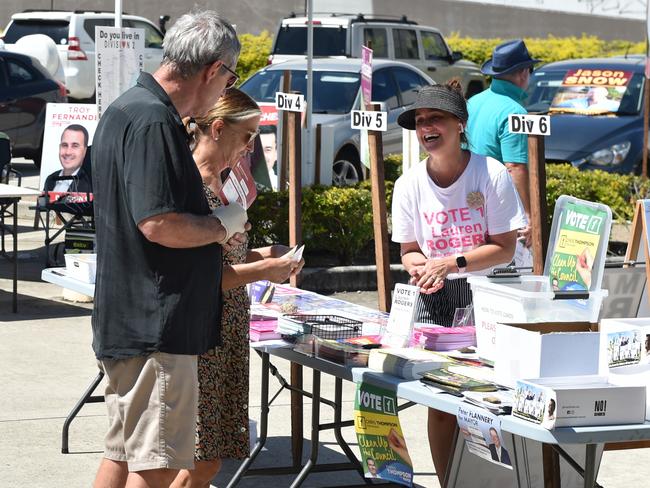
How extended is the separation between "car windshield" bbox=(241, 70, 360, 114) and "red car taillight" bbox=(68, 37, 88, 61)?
8014 mm

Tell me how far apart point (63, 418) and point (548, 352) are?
3536 millimetres

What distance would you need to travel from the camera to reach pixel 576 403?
3.66m

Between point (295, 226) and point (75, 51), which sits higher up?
point (75, 51)

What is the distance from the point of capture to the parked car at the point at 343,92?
1403 cm

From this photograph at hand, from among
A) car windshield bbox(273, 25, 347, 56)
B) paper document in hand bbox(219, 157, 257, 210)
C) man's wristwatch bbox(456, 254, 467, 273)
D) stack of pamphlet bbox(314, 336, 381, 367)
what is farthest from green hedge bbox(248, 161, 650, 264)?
car windshield bbox(273, 25, 347, 56)

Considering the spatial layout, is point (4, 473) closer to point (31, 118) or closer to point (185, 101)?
point (185, 101)

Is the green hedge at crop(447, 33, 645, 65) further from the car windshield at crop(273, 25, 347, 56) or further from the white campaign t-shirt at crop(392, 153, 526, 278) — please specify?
the white campaign t-shirt at crop(392, 153, 526, 278)

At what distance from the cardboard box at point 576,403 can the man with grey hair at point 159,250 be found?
0.98 m

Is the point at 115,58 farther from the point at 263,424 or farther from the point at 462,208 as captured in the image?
the point at 462,208

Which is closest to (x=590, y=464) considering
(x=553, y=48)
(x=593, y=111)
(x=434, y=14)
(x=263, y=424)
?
(x=263, y=424)

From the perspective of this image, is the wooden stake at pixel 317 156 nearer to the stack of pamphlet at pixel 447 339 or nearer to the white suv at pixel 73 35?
the stack of pamphlet at pixel 447 339

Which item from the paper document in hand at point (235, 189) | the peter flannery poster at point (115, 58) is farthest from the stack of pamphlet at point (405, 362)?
the peter flannery poster at point (115, 58)

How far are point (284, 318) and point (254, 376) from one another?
9.07 ft

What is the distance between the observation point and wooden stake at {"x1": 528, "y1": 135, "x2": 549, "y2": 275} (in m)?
6.64
